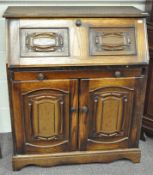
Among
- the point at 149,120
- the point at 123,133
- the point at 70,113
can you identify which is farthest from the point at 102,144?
the point at 149,120

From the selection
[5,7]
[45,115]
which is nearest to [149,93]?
[45,115]

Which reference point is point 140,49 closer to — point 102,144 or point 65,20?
point 65,20

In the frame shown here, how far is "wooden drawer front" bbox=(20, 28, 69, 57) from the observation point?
1552 millimetres

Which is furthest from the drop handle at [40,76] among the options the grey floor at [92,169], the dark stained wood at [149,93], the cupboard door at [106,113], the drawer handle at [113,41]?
the dark stained wood at [149,93]

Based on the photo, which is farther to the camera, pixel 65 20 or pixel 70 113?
pixel 70 113

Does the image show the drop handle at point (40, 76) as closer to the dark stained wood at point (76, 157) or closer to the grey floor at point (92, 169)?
the dark stained wood at point (76, 157)

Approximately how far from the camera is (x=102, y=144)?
1853 mm

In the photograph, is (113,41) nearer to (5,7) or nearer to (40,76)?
(40,76)

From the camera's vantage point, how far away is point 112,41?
63.5 inches

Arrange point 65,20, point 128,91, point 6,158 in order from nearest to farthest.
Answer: point 65,20 < point 128,91 < point 6,158

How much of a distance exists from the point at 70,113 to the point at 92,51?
0.42 m

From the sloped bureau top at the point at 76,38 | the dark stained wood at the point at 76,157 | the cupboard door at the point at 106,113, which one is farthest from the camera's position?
the dark stained wood at the point at 76,157

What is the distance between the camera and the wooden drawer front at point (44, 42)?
1.55m

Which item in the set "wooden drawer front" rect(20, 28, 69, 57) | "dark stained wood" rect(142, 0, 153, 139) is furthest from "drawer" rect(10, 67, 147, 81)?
"dark stained wood" rect(142, 0, 153, 139)
